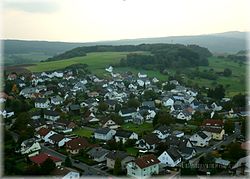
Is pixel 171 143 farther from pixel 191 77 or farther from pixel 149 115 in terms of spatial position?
pixel 191 77

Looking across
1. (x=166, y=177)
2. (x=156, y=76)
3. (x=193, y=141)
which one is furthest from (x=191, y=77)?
(x=166, y=177)

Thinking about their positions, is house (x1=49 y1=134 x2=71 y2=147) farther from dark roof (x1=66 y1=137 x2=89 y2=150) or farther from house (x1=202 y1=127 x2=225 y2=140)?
house (x1=202 y1=127 x2=225 y2=140)

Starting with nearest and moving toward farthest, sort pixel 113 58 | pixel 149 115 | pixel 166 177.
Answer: pixel 166 177 → pixel 149 115 → pixel 113 58

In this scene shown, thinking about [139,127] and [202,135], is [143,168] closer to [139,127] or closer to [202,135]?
[202,135]

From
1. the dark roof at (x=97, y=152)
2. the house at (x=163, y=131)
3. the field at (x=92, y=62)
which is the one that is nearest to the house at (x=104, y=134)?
the house at (x=163, y=131)

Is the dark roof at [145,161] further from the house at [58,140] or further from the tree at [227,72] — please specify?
the tree at [227,72]

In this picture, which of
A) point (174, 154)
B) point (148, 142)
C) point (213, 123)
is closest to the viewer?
point (174, 154)

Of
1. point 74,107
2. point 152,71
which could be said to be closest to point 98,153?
point 74,107
